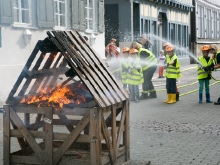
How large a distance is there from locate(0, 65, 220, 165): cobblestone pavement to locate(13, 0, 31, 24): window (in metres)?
4.48

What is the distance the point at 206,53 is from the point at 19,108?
1005 cm

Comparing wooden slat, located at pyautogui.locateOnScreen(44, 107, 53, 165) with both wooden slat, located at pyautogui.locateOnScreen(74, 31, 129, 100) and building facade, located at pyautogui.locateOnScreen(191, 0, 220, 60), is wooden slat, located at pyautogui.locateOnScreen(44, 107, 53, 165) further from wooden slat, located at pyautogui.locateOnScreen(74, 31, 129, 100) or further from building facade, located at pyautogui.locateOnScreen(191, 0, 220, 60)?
building facade, located at pyautogui.locateOnScreen(191, 0, 220, 60)

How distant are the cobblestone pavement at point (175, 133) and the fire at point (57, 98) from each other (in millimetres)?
1361

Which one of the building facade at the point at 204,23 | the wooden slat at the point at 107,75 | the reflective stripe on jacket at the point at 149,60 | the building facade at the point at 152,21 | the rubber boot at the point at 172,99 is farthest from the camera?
the building facade at the point at 204,23

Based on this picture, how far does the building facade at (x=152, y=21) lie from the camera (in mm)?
28625

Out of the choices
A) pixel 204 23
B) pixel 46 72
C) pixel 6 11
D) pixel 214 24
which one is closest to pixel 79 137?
pixel 46 72

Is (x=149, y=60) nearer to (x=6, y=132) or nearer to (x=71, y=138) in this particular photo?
(x=6, y=132)

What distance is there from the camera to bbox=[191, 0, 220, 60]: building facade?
42.4 m

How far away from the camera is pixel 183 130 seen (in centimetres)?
1102

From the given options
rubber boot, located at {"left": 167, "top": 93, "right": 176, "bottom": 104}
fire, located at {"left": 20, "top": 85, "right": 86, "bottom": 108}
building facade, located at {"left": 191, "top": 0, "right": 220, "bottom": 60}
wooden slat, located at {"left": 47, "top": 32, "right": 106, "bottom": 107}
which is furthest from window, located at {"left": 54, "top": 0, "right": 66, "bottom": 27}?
building facade, located at {"left": 191, "top": 0, "right": 220, "bottom": 60}

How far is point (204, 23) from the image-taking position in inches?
1801

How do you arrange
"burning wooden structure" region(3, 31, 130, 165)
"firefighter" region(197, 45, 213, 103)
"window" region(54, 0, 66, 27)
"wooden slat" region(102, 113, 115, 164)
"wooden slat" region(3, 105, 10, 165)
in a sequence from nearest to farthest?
"burning wooden structure" region(3, 31, 130, 165), "wooden slat" region(102, 113, 115, 164), "wooden slat" region(3, 105, 10, 165), "firefighter" region(197, 45, 213, 103), "window" region(54, 0, 66, 27)

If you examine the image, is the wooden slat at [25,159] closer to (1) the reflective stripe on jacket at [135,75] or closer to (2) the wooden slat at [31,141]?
(2) the wooden slat at [31,141]

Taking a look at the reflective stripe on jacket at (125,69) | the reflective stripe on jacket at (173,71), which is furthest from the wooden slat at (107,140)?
the reflective stripe on jacket at (125,69)
